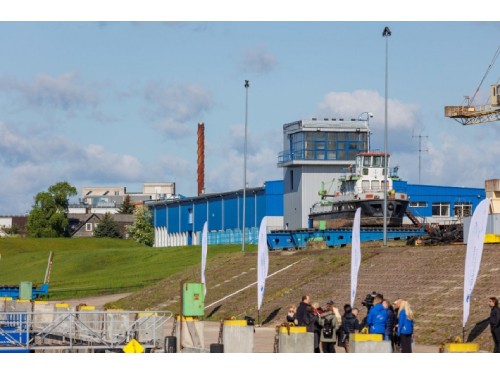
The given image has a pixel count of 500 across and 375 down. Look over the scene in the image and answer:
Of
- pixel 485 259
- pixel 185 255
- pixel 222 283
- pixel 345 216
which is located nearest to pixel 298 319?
pixel 485 259

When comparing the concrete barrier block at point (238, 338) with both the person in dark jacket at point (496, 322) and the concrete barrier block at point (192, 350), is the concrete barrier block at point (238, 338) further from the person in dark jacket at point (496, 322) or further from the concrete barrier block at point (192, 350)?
the person in dark jacket at point (496, 322)

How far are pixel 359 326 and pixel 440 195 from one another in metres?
51.8

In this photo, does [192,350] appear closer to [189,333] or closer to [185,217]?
[189,333]

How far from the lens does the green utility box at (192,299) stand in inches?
858

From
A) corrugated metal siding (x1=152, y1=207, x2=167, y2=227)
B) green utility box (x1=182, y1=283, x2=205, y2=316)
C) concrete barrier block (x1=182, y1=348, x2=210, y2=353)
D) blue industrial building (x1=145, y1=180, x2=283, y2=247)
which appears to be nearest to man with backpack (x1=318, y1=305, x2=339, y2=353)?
concrete barrier block (x1=182, y1=348, x2=210, y2=353)

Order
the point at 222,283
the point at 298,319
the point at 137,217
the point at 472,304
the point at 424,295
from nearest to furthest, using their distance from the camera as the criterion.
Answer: the point at 298,319
the point at 472,304
the point at 424,295
the point at 222,283
the point at 137,217

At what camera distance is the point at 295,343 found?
58.7 feet

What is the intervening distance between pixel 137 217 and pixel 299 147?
43506mm

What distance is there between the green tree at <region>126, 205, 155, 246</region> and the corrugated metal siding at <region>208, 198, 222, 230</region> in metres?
23.4

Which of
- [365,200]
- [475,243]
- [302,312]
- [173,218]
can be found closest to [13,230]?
[173,218]

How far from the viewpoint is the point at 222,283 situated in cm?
4075

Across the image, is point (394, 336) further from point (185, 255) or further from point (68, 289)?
point (185, 255)

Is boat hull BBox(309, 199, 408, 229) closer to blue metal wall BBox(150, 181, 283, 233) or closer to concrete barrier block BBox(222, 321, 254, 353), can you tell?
blue metal wall BBox(150, 181, 283, 233)

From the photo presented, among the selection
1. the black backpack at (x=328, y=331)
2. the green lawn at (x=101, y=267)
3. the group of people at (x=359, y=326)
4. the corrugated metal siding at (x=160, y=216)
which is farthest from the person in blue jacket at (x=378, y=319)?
the corrugated metal siding at (x=160, y=216)
